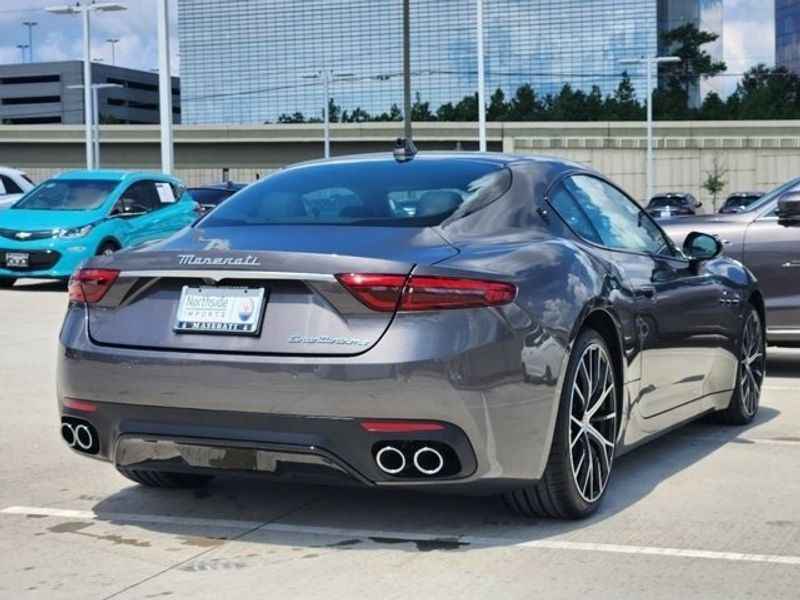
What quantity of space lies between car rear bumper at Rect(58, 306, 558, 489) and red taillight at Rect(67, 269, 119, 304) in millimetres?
216

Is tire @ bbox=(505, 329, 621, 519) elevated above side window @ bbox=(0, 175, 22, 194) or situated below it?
below

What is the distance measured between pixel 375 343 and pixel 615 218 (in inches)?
81.2

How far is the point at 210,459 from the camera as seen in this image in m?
4.70

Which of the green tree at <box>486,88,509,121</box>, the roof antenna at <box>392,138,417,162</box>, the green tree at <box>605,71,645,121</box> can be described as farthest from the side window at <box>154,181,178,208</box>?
the green tree at <box>486,88,509,121</box>

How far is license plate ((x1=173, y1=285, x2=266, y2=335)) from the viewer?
459cm

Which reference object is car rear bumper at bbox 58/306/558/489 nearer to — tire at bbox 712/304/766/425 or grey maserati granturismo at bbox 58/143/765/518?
grey maserati granturismo at bbox 58/143/765/518

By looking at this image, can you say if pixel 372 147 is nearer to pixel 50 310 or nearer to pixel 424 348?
pixel 50 310

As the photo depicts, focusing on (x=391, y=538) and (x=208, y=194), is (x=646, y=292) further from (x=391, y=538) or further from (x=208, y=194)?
(x=208, y=194)

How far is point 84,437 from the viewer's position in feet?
16.2

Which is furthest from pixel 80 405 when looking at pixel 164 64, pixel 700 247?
pixel 164 64

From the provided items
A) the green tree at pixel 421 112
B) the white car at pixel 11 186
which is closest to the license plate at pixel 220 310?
the white car at pixel 11 186

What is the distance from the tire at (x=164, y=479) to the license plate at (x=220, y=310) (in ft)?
3.63

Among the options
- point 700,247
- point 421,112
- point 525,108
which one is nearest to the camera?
point 700,247

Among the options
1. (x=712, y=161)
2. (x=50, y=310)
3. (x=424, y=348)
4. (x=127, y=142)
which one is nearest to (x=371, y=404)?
(x=424, y=348)
